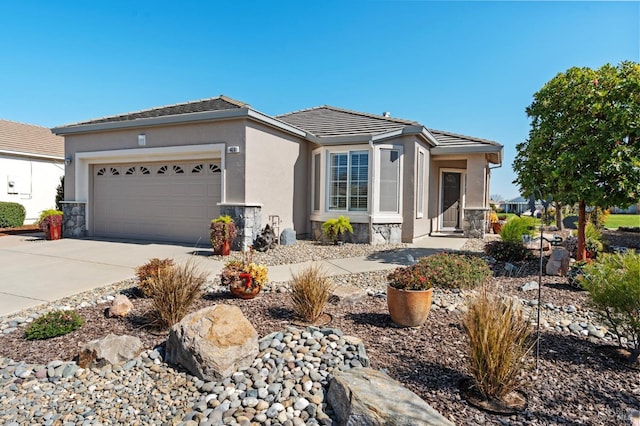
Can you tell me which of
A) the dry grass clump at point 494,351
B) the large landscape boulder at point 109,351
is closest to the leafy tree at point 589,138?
the dry grass clump at point 494,351

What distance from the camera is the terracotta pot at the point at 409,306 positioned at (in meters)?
4.00

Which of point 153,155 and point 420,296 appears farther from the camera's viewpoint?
point 153,155

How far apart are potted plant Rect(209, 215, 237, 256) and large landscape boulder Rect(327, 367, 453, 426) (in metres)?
6.20

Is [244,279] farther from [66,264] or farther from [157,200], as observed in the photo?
[157,200]

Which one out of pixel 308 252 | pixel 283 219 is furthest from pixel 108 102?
pixel 308 252

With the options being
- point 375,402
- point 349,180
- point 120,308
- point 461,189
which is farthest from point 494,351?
point 461,189

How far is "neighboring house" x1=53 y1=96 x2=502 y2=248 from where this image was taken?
374 inches

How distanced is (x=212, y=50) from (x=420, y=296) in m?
10.9

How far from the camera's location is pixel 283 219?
427 inches

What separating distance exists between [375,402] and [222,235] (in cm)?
671

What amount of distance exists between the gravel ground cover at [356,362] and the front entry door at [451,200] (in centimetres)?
984

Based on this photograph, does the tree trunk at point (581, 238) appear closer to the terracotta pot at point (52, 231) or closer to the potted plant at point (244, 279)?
the potted plant at point (244, 279)

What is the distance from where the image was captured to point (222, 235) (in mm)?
8523

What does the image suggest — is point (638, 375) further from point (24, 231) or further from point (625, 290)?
point (24, 231)
